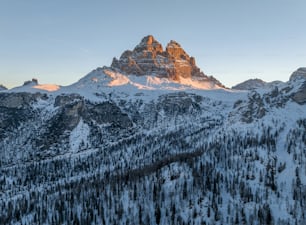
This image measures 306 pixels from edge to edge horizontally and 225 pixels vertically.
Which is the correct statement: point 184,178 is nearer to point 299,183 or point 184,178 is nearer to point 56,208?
point 299,183

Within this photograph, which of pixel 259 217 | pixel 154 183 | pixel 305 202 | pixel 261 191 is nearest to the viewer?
pixel 259 217

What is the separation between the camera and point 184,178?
190750 millimetres

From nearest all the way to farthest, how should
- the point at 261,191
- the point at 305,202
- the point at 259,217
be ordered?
1. the point at 259,217
2. the point at 305,202
3. the point at 261,191

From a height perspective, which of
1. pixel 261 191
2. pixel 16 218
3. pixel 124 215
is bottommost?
pixel 16 218

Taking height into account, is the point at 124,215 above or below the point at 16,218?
above

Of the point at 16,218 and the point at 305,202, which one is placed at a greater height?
the point at 305,202

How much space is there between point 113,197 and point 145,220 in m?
35.7

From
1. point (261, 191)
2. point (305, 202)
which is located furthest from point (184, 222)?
point (305, 202)

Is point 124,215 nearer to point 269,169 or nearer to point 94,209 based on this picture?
point 94,209

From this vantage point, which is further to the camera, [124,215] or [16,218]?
[16,218]

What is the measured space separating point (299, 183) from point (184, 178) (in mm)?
62307

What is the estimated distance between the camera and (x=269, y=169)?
199 m

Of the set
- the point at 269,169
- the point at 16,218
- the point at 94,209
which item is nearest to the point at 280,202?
the point at 269,169

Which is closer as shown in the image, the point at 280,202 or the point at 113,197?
the point at 280,202
